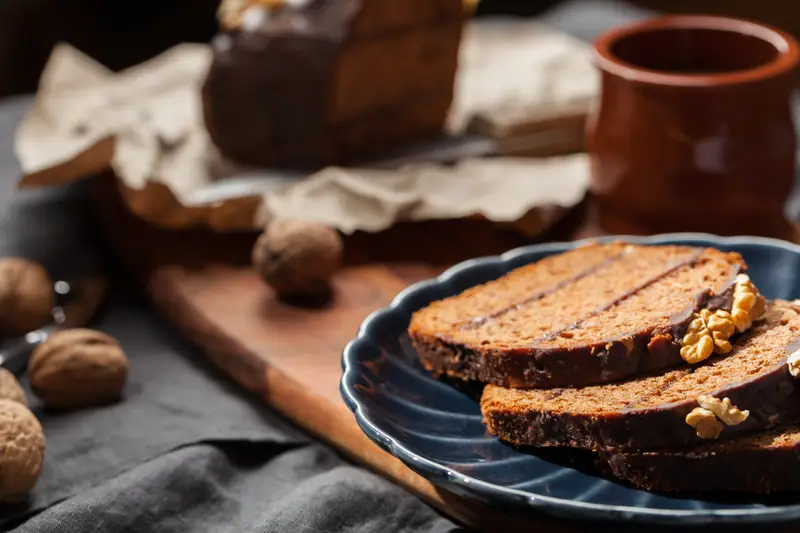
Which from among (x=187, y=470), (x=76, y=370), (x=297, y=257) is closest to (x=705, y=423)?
(x=187, y=470)

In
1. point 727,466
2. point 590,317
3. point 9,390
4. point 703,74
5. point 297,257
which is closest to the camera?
point 727,466

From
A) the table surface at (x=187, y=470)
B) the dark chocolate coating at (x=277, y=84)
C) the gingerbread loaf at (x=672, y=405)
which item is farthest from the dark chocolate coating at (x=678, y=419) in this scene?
the dark chocolate coating at (x=277, y=84)

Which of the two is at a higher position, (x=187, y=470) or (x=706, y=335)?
(x=706, y=335)

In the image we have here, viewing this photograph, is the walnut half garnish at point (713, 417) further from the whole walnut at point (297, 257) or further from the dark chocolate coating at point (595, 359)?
the whole walnut at point (297, 257)

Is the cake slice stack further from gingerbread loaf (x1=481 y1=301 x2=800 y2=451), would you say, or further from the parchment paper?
the parchment paper

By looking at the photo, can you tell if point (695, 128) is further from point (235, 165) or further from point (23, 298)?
point (23, 298)

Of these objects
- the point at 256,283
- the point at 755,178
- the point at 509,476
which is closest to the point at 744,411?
the point at 509,476

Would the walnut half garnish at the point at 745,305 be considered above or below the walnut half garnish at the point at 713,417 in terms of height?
above
